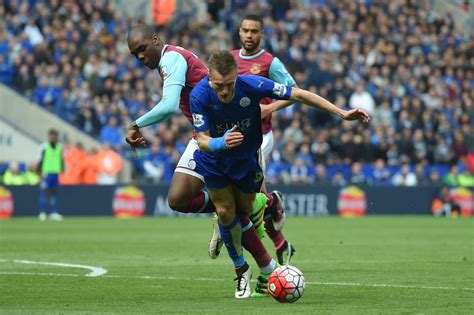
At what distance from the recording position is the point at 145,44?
9789 mm

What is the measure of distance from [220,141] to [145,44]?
6.00 ft

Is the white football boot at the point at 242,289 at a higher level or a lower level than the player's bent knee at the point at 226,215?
lower

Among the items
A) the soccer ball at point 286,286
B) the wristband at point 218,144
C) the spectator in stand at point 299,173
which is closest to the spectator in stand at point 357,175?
the spectator in stand at point 299,173

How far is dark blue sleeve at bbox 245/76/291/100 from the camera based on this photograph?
28.8 ft

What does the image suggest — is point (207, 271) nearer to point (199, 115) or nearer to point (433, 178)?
point (199, 115)

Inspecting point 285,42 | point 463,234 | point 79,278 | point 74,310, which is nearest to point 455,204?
point 285,42

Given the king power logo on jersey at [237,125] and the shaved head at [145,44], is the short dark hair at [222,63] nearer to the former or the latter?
the king power logo on jersey at [237,125]

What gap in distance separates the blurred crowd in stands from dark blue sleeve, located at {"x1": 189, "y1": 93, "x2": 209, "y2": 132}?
18318 millimetres

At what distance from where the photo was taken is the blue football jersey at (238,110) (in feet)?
28.5

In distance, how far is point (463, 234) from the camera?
19.0 meters

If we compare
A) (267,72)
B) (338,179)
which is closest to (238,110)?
(267,72)

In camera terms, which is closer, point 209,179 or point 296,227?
point 209,179

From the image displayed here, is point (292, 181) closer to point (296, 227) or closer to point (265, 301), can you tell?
point (296, 227)

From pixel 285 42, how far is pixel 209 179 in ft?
75.2
